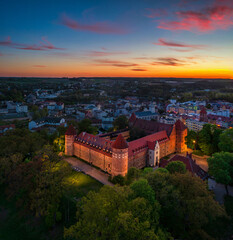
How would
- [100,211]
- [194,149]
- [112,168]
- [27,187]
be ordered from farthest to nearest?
[194,149] → [112,168] → [27,187] → [100,211]

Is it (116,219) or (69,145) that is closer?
(116,219)

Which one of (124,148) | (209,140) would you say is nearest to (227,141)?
(209,140)

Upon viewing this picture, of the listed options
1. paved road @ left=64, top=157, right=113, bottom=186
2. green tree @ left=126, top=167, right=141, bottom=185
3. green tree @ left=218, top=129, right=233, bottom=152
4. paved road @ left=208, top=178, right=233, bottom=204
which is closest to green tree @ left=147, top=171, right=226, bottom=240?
green tree @ left=126, top=167, right=141, bottom=185

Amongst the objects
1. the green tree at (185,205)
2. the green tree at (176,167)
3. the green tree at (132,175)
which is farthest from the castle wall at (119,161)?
the green tree at (185,205)

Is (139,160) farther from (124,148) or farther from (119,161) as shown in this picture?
(124,148)

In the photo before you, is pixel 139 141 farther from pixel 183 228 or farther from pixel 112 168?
pixel 183 228

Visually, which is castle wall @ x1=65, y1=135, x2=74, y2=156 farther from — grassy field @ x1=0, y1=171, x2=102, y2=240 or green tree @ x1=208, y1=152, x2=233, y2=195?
green tree @ x1=208, y1=152, x2=233, y2=195

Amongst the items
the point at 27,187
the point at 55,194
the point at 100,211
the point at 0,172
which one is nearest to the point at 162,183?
the point at 100,211
